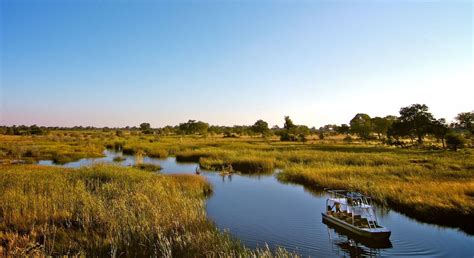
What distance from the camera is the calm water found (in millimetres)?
11711

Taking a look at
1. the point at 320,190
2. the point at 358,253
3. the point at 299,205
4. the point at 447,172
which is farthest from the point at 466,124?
the point at 358,253

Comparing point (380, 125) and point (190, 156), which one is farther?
point (380, 125)

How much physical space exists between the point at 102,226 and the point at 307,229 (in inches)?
336

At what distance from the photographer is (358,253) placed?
1152 centimetres

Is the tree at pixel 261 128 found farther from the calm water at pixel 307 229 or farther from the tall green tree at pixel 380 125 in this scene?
the calm water at pixel 307 229

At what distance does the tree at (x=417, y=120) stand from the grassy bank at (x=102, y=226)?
193 feet

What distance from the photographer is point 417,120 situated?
2376 inches

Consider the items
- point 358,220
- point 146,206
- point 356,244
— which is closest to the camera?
point 356,244

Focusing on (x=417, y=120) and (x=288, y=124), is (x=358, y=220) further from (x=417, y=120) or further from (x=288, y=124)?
(x=288, y=124)

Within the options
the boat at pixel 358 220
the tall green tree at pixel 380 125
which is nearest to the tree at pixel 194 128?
the tall green tree at pixel 380 125

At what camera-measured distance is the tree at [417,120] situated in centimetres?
5965

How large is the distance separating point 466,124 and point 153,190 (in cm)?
7302

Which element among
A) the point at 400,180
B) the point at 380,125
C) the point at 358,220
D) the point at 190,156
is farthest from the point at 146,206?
the point at 380,125

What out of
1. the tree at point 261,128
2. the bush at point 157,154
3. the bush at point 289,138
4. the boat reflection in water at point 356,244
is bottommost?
the boat reflection in water at point 356,244
